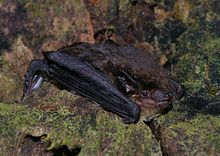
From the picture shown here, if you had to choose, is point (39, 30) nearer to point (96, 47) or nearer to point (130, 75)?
point (96, 47)

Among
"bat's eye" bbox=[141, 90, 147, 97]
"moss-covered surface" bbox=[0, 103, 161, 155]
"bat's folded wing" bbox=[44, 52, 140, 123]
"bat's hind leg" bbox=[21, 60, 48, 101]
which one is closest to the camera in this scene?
"moss-covered surface" bbox=[0, 103, 161, 155]

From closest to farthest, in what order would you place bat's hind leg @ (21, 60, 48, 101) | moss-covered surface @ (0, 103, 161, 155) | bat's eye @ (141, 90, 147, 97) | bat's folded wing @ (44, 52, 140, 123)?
moss-covered surface @ (0, 103, 161, 155)
bat's folded wing @ (44, 52, 140, 123)
bat's eye @ (141, 90, 147, 97)
bat's hind leg @ (21, 60, 48, 101)

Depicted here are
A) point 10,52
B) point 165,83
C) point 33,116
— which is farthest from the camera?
point 10,52

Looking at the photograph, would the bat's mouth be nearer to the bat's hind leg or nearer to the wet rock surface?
the wet rock surface

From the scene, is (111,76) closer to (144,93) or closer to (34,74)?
(144,93)

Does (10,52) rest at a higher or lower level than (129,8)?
lower

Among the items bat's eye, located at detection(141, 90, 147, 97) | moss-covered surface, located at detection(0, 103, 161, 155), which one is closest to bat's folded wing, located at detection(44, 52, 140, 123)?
moss-covered surface, located at detection(0, 103, 161, 155)

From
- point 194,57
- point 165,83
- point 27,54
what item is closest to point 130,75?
point 165,83

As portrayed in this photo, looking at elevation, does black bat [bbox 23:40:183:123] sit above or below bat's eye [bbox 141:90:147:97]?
above

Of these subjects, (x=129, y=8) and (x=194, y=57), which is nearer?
(x=194, y=57)
